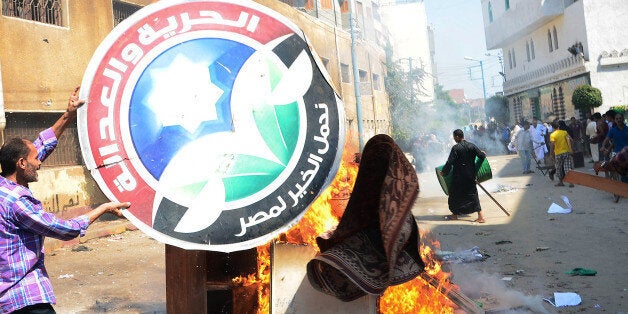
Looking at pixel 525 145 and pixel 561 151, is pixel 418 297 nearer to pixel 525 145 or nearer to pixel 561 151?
pixel 561 151

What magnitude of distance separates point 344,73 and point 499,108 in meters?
19.4

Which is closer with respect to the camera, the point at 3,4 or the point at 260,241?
the point at 260,241

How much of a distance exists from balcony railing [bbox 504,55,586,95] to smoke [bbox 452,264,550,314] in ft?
67.9

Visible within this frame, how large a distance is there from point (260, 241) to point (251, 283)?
3.26 feet

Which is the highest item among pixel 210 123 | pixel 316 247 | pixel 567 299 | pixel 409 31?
pixel 409 31

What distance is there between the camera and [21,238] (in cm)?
296

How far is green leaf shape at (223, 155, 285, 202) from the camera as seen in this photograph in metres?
2.73

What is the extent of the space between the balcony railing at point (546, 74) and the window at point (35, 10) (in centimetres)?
2061

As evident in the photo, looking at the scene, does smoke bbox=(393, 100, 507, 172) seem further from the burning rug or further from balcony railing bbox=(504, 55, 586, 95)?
the burning rug

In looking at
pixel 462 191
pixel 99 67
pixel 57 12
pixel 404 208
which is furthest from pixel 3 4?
pixel 404 208

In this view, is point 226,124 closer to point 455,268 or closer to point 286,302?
point 286,302

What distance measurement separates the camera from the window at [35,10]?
10906 millimetres

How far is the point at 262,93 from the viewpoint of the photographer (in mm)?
2809

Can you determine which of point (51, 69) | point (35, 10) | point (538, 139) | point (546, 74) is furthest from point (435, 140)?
point (35, 10)
